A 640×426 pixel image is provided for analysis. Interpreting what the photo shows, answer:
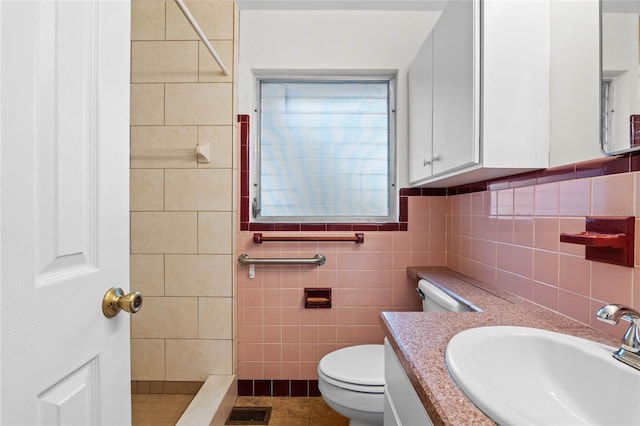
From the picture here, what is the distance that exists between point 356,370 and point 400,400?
24.4 inches

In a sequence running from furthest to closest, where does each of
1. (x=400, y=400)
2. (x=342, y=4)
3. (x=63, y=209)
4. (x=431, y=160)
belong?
(x=342, y=4) < (x=431, y=160) < (x=400, y=400) < (x=63, y=209)

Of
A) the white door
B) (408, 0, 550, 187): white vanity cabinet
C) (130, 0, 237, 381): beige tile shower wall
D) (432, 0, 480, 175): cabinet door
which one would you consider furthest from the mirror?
(130, 0, 237, 381): beige tile shower wall

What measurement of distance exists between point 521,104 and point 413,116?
0.72m

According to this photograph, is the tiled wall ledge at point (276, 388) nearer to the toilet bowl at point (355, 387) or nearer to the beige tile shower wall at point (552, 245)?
the toilet bowl at point (355, 387)

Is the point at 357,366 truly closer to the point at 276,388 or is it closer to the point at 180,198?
the point at 276,388

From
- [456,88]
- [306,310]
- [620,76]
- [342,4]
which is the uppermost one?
[342,4]

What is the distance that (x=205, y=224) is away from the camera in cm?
183

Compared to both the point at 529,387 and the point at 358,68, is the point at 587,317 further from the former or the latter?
the point at 358,68

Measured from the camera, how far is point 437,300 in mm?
1411

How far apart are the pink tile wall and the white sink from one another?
112cm

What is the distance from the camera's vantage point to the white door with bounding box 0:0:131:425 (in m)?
0.51

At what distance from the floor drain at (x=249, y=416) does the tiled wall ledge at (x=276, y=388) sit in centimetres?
11

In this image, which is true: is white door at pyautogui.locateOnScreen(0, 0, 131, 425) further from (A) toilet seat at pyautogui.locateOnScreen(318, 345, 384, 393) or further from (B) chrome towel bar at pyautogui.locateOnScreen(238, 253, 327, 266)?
(B) chrome towel bar at pyautogui.locateOnScreen(238, 253, 327, 266)

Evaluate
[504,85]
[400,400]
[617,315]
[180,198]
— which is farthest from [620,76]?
[180,198]
